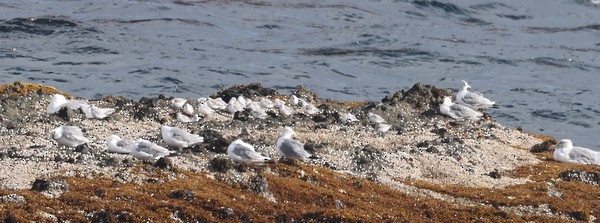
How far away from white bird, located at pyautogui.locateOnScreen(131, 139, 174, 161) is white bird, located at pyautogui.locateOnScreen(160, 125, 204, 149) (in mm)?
898

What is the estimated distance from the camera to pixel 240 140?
45.0ft

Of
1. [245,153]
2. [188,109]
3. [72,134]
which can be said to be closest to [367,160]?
[245,153]

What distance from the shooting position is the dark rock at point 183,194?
37.7 feet

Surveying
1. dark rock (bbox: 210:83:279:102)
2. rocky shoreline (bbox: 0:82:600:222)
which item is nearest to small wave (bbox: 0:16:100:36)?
Answer: dark rock (bbox: 210:83:279:102)

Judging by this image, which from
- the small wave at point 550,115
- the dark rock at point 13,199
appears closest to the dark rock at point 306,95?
the dark rock at point 13,199

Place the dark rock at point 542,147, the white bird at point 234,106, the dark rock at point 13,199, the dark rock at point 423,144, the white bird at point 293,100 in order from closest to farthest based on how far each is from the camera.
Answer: the dark rock at point 13,199 < the dark rock at point 423,144 < the dark rock at point 542,147 < the white bird at point 234,106 < the white bird at point 293,100

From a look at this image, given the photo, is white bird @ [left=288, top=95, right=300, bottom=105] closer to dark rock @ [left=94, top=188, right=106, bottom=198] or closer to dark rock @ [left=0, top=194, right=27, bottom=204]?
dark rock @ [left=94, top=188, right=106, bottom=198]

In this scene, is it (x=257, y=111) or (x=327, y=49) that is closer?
(x=257, y=111)

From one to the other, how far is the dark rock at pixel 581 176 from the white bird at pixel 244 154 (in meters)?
4.32

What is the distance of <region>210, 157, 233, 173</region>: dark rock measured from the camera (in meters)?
12.8

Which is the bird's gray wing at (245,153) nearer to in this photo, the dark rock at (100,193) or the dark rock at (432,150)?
the dark rock at (100,193)

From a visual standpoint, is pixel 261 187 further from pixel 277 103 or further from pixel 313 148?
pixel 277 103

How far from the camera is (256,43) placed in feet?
121

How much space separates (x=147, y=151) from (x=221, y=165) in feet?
2.89
